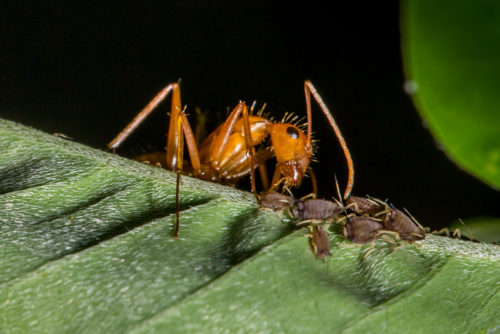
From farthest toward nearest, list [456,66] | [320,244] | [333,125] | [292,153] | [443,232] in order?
[292,153]
[333,125]
[443,232]
[320,244]
[456,66]

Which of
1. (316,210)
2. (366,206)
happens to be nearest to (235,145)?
(366,206)

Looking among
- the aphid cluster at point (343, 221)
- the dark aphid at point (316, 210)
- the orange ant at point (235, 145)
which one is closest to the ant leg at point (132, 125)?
the orange ant at point (235, 145)

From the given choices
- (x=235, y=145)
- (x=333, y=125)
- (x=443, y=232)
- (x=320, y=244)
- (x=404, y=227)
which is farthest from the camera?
(x=235, y=145)

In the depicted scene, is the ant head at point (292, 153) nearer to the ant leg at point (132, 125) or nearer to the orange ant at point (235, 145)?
the orange ant at point (235, 145)

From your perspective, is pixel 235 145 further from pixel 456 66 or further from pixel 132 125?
pixel 456 66

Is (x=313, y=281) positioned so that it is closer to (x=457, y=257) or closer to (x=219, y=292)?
(x=219, y=292)
